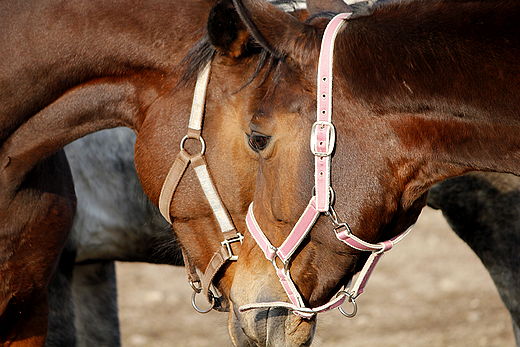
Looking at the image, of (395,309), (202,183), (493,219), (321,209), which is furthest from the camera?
(395,309)

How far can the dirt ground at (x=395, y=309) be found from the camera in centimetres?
414

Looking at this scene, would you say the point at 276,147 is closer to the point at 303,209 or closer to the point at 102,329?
the point at 303,209

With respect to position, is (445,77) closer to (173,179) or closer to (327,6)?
(327,6)

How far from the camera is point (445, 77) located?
1.38 m

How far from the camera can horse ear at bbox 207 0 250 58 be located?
164cm

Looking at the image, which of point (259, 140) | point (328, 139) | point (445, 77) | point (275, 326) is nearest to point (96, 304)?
point (275, 326)

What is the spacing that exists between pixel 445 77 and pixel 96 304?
2.47 meters

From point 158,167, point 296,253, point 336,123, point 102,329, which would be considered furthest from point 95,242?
point 336,123

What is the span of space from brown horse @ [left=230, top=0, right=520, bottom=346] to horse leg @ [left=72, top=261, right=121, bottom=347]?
169 cm

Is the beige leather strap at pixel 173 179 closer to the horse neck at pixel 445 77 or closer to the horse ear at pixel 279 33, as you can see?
the horse ear at pixel 279 33

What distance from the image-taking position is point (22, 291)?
2.08 meters

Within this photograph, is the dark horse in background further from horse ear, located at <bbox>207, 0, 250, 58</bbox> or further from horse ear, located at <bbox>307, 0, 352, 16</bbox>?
horse ear, located at <bbox>207, 0, 250, 58</bbox>

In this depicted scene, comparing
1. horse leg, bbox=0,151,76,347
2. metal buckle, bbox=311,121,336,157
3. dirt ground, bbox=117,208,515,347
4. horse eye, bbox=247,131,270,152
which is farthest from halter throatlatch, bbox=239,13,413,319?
dirt ground, bbox=117,208,515,347

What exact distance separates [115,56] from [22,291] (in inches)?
40.7
